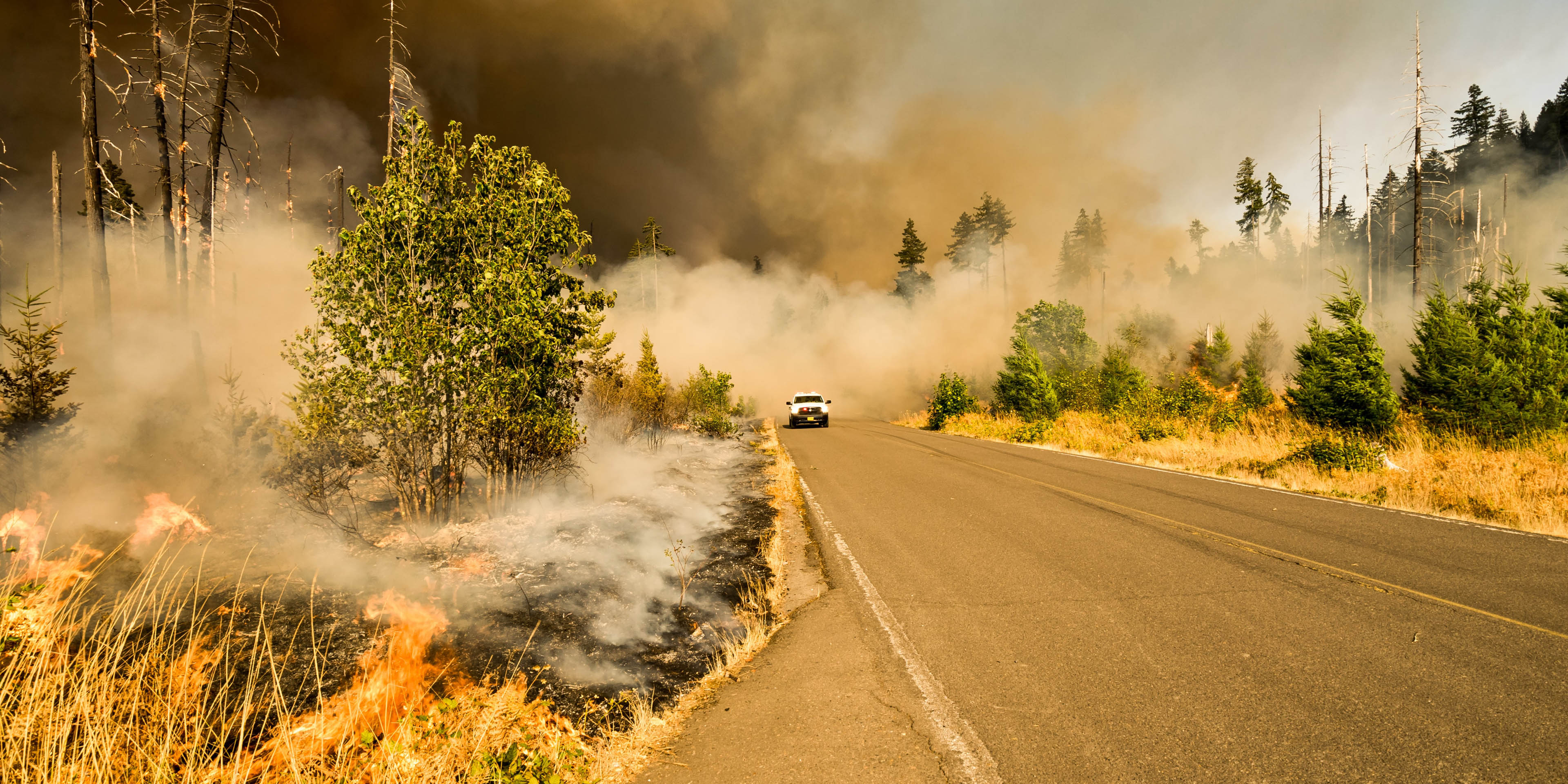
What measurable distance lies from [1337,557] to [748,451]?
1403 centimetres

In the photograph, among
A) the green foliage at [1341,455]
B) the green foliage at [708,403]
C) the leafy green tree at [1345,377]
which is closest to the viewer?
the green foliage at [1341,455]

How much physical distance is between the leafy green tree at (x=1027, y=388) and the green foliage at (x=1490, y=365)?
40.6 feet

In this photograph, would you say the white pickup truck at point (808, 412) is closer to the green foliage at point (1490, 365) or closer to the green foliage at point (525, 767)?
the green foliage at point (1490, 365)

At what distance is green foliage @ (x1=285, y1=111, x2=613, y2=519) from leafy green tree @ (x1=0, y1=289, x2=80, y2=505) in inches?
177

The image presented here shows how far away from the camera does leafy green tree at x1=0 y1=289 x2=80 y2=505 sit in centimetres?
794

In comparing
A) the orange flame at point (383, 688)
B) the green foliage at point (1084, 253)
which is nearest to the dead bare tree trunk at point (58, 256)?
the orange flame at point (383, 688)

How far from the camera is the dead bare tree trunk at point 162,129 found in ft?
45.9

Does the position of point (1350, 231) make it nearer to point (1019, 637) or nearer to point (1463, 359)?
point (1463, 359)

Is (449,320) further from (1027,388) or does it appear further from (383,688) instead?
(1027,388)

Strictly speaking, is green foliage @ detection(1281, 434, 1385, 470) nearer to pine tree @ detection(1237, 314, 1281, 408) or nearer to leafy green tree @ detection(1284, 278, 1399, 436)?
leafy green tree @ detection(1284, 278, 1399, 436)

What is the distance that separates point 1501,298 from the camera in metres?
13.1

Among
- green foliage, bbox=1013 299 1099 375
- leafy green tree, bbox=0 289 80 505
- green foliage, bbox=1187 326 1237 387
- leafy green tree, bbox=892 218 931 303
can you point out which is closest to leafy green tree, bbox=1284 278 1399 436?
leafy green tree, bbox=0 289 80 505

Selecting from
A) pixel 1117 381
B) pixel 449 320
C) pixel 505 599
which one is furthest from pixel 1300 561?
pixel 1117 381

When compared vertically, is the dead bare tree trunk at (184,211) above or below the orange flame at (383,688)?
above
